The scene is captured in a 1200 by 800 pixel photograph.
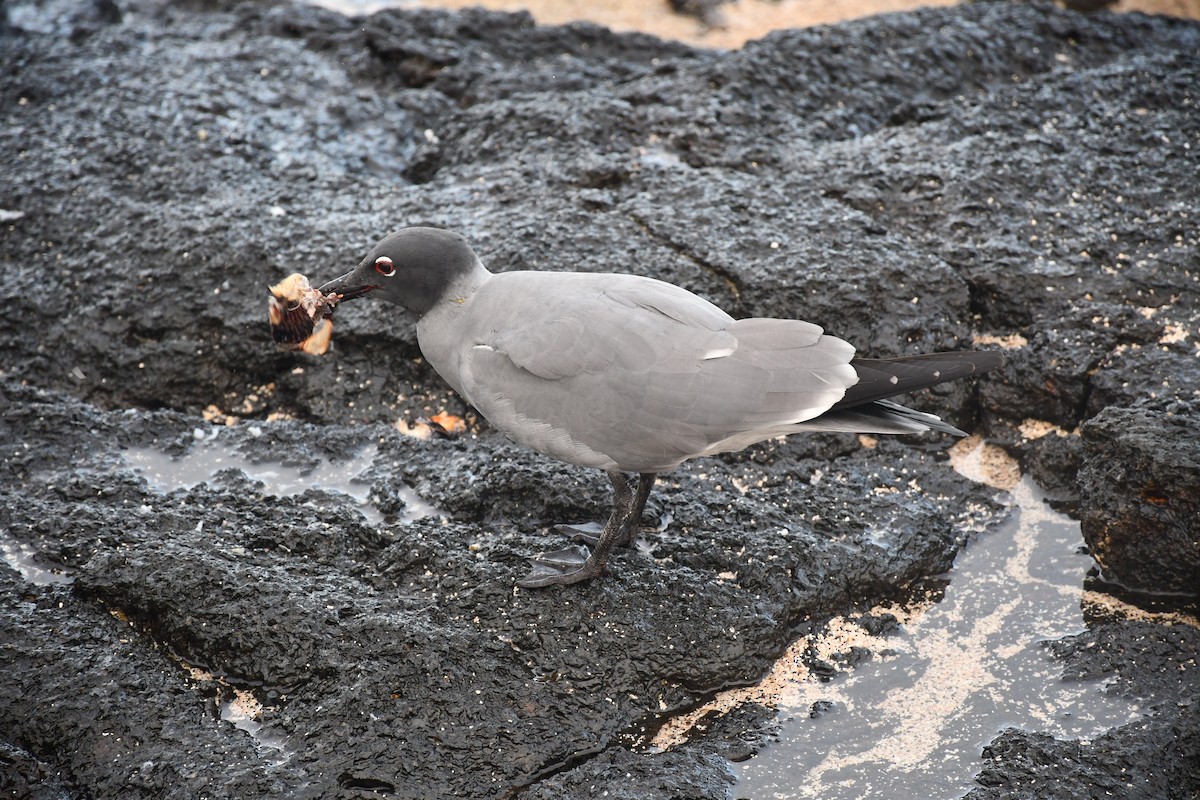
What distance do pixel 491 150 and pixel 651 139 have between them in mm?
716

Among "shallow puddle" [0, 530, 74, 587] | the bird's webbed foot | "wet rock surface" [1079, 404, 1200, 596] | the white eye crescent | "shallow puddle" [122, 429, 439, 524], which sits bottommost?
"shallow puddle" [0, 530, 74, 587]

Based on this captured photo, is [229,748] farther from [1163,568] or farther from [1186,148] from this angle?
[1186,148]

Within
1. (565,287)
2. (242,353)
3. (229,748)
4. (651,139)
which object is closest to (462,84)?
(651,139)

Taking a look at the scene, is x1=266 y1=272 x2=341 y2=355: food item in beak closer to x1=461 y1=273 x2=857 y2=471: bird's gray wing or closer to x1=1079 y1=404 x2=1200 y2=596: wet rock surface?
x1=461 y1=273 x2=857 y2=471: bird's gray wing

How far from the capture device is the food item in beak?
129 inches

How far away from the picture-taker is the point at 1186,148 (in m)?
4.30

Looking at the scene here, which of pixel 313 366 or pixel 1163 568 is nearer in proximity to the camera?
pixel 1163 568

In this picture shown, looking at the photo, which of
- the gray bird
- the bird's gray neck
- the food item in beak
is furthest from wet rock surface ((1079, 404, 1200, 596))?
the food item in beak

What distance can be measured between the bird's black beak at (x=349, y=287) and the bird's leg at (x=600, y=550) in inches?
36.9

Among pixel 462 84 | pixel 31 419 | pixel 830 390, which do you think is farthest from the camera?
pixel 462 84

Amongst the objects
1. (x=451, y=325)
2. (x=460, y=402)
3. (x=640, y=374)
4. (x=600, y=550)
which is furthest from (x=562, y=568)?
(x=460, y=402)

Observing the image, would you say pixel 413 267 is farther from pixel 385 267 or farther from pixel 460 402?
pixel 460 402

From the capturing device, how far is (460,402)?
388 cm

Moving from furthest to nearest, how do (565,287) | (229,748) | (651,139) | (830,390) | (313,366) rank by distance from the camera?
(651,139)
(313,366)
(565,287)
(830,390)
(229,748)
